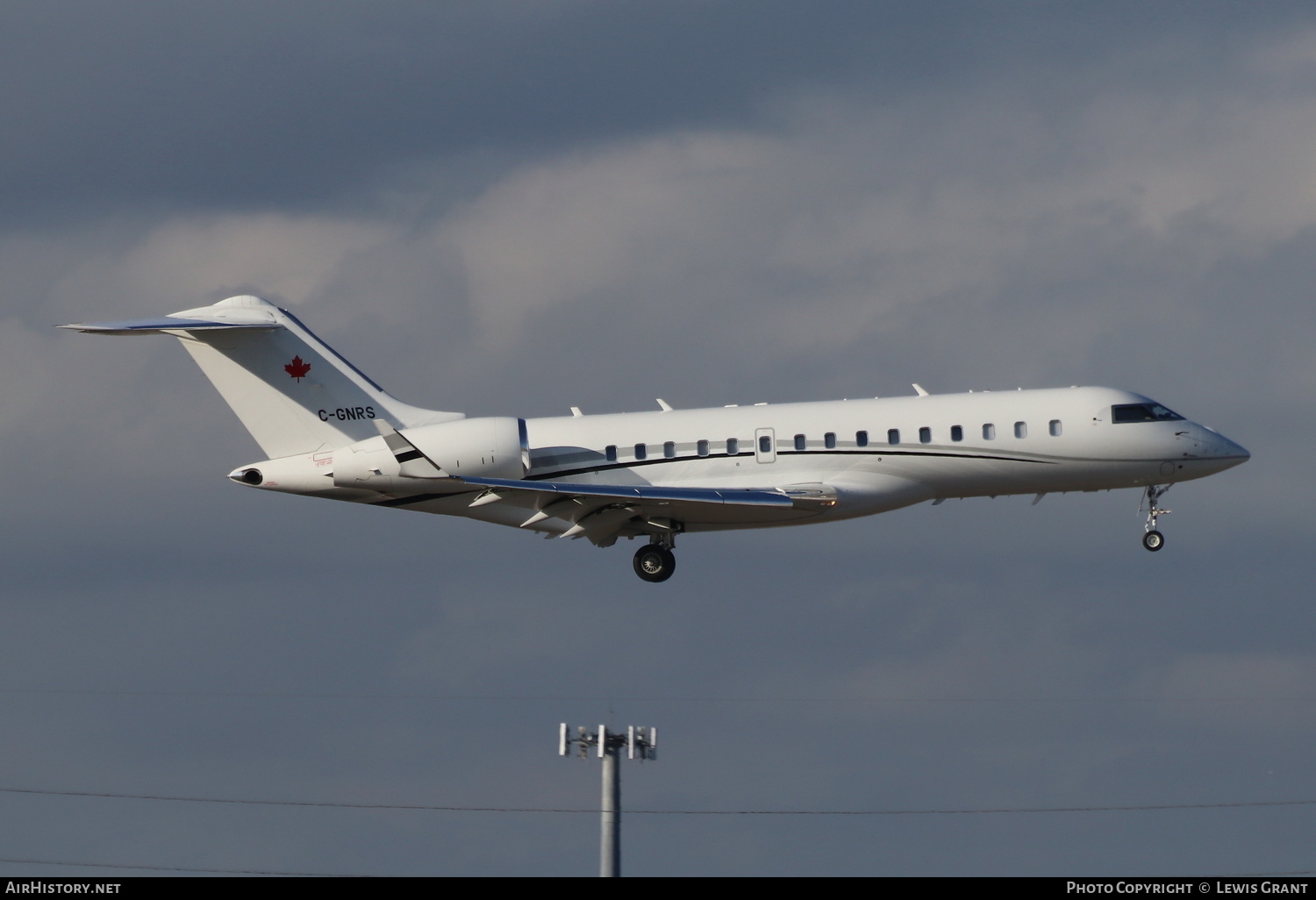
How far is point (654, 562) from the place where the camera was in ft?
131

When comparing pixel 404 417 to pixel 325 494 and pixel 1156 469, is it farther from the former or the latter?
pixel 1156 469

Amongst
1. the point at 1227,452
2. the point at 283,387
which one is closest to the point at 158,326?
the point at 283,387

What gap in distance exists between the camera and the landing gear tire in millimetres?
39812

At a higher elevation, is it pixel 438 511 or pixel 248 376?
pixel 248 376

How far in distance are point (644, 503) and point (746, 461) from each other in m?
2.42

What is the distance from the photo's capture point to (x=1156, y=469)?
3909 centimetres

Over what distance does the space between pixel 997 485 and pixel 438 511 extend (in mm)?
12401

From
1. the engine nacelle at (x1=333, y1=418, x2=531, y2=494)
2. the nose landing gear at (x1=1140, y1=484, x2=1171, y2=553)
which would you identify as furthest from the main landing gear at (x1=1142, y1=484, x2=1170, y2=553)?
the engine nacelle at (x1=333, y1=418, x2=531, y2=494)

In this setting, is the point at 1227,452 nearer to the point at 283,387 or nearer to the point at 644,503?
the point at 644,503

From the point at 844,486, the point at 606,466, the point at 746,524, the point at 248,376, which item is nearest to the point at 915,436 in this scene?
the point at 844,486

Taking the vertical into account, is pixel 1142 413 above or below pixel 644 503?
above

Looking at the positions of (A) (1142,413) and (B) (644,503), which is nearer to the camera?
(B) (644,503)

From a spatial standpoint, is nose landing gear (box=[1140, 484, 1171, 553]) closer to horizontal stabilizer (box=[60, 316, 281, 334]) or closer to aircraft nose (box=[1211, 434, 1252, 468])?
aircraft nose (box=[1211, 434, 1252, 468])
